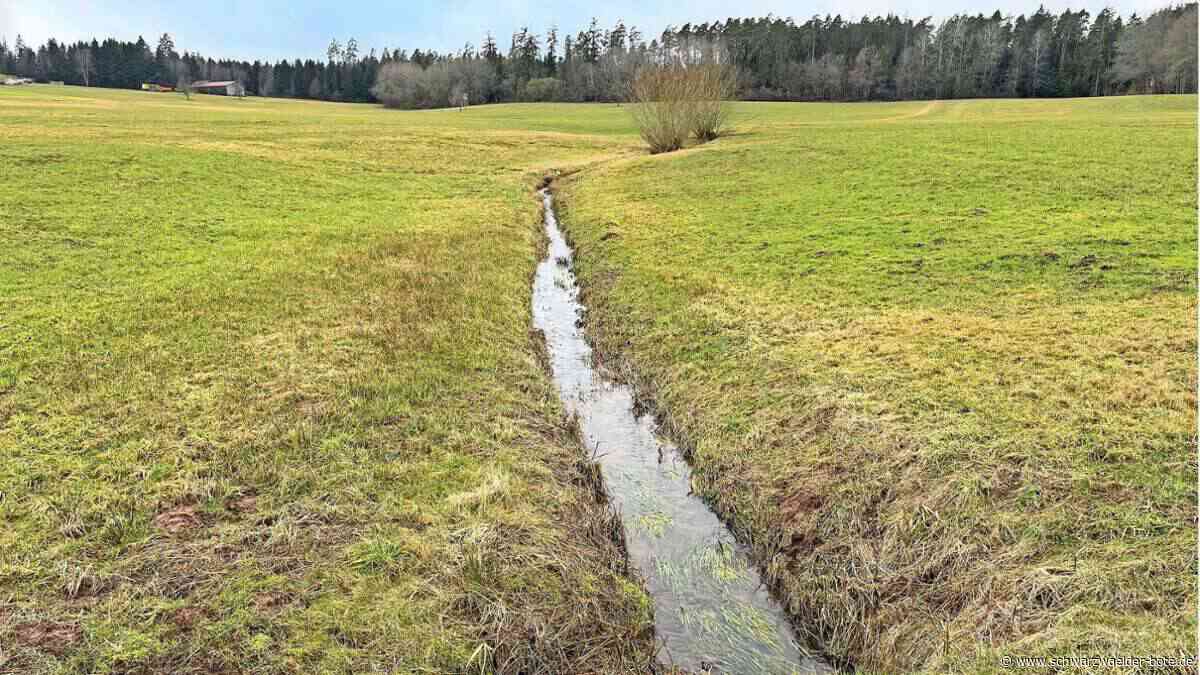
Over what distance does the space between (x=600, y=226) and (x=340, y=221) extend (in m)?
8.69

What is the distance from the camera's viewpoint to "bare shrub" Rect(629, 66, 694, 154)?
42719 mm

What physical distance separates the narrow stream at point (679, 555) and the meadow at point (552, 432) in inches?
12.7

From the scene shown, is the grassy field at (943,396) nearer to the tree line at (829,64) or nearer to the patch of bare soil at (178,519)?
the patch of bare soil at (178,519)

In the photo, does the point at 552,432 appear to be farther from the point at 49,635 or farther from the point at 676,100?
the point at 676,100

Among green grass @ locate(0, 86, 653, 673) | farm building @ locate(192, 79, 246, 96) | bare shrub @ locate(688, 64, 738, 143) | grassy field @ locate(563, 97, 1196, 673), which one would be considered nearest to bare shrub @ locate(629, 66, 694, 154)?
bare shrub @ locate(688, 64, 738, 143)

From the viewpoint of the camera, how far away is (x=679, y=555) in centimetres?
789

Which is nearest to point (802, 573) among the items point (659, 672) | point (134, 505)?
point (659, 672)

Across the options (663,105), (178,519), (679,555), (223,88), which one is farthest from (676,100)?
(223,88)

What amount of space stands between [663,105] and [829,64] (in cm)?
8803

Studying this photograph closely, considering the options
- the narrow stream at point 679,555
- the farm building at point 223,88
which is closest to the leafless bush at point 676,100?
the narrow stream at point 679,555

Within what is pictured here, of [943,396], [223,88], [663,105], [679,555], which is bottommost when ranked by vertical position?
[679,555]

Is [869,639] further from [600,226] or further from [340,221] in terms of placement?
[340,221]

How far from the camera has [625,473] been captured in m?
9.70

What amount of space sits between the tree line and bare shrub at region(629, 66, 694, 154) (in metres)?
53.2
